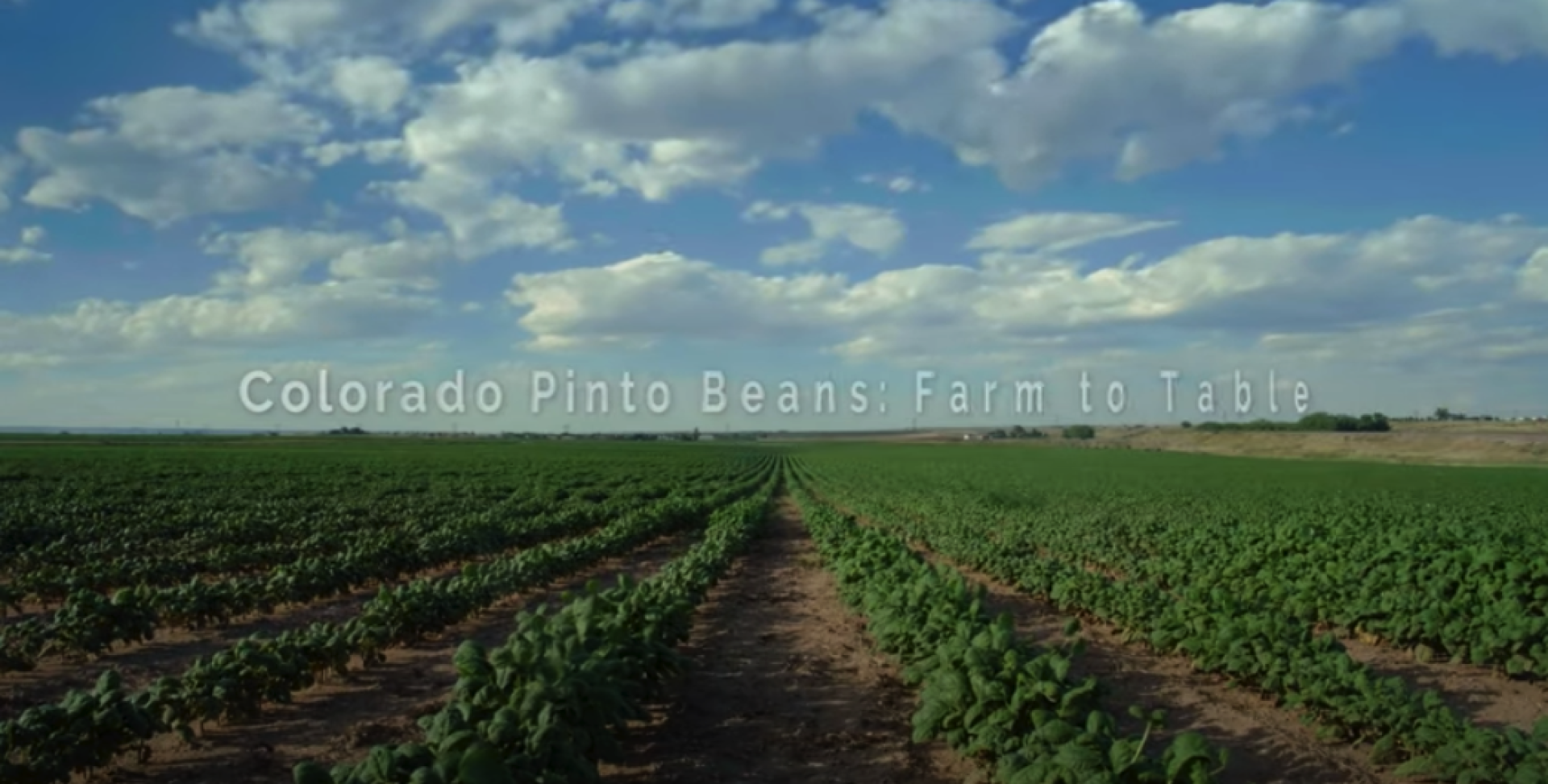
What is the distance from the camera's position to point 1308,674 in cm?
795

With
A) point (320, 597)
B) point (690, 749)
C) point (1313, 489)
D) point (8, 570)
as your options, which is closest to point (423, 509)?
point (8, 570)

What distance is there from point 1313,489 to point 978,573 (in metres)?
34.3

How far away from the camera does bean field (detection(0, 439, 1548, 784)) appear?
6156 millimetres

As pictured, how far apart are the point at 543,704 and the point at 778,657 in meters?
5.60

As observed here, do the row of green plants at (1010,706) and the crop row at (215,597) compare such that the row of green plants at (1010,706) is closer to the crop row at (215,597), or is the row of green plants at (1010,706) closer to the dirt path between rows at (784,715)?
the dirt path between rows at (784,715)

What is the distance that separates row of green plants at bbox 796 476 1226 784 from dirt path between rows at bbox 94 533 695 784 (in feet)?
14.6

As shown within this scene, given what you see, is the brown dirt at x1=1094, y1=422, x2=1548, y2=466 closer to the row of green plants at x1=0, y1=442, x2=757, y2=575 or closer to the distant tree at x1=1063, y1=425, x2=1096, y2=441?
the distant tree at x1=1063, y1=425, x2=1096, y2=441

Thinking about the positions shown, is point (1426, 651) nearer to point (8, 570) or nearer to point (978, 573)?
point (978, 573)

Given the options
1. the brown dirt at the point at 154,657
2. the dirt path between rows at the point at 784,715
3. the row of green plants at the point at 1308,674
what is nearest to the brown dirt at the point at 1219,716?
the row of green plants at the point at 1308,674

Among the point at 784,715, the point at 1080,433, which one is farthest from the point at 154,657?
the point at 1080,433

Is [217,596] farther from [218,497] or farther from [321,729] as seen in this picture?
[218,497]

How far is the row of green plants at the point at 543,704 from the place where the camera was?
4.71 m

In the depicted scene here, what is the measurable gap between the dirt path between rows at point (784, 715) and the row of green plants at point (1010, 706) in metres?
0.36

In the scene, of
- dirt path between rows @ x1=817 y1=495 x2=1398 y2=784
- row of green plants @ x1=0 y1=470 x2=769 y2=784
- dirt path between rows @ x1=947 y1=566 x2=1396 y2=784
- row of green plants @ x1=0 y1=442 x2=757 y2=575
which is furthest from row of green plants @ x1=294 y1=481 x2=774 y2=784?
row of green plants @ x1=0 y1=442 x2=757 y2=575
